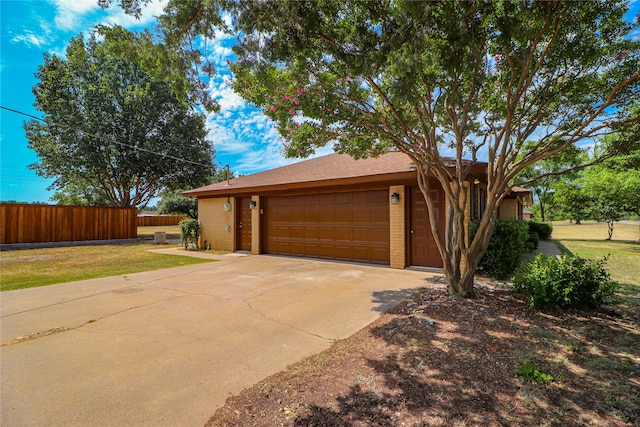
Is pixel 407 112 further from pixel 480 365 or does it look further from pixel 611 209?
pixel 611 209

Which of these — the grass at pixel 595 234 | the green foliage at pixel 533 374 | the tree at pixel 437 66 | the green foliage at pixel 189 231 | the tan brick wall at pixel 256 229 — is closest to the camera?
the green foliage at pixel 533 374

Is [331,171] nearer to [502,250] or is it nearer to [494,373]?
[502,250]

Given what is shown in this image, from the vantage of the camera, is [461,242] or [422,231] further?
[422,231]

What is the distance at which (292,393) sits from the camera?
2271mm

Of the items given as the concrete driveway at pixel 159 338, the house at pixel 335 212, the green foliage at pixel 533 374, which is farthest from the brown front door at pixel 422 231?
the green foliage at pixel 533 374

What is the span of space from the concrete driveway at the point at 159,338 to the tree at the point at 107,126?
14.0 metres

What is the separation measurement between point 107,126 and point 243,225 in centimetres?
1228

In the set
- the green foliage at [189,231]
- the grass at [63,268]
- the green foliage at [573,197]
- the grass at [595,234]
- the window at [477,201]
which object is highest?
the green foliage at [573,197]

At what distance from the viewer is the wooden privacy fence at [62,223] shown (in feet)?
43.3

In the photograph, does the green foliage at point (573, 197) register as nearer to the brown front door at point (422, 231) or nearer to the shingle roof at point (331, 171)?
the shingle roof at point (331, 171)

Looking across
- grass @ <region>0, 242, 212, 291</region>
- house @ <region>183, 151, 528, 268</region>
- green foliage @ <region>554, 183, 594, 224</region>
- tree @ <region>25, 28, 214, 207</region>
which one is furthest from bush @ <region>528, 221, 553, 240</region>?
tree @ <region>25, 28, 214, 207</region>

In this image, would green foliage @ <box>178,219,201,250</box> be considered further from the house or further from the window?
the window

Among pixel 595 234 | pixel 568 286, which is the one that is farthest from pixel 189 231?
pixel 595 234

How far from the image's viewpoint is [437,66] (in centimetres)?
419
